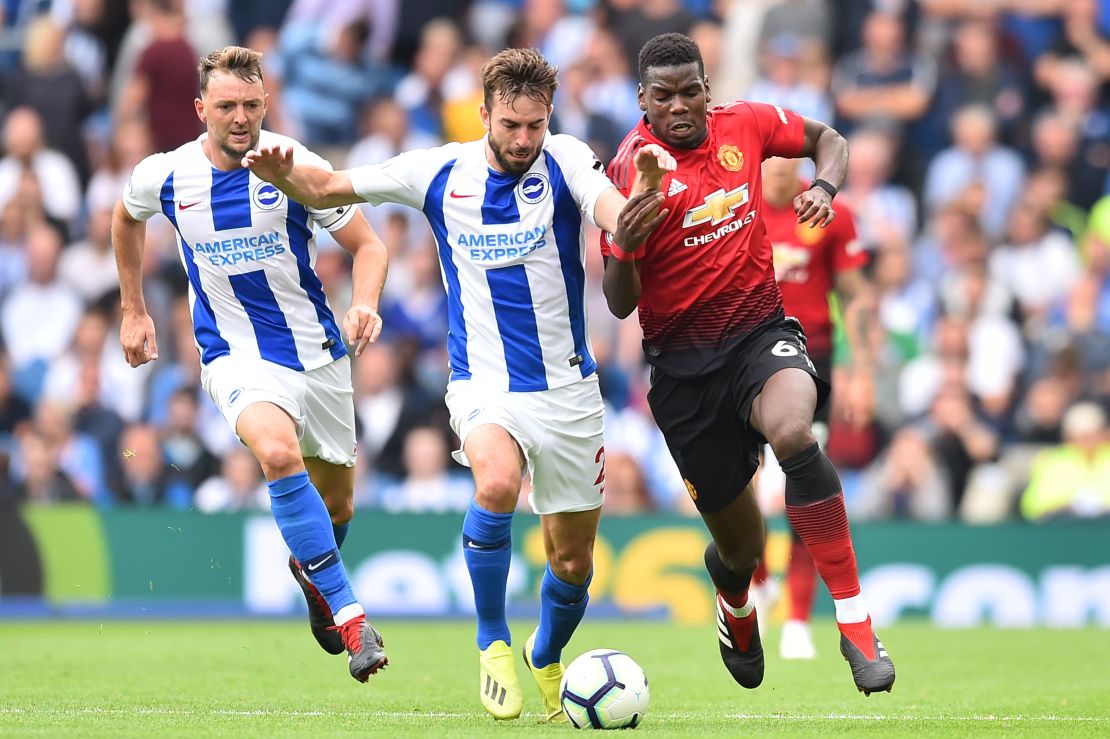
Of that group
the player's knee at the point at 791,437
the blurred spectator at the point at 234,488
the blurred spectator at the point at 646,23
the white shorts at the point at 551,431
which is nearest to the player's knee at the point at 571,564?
the white shorts at the point at 551,431

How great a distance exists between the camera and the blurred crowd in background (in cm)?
1559

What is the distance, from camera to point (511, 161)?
8.12 meters

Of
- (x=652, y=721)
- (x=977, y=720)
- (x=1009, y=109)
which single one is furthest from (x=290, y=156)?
(x=1009, y=109)

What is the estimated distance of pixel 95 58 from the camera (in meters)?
19.2

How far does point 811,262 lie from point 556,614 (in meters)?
3.71

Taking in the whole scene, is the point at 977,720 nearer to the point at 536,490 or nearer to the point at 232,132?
the point at 536,490

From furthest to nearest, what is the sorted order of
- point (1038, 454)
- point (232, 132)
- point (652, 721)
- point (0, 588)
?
point (1038, 454) < point (0, 588) < point (232, 132) < point (652, 721)

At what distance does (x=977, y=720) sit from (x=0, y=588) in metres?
9.21

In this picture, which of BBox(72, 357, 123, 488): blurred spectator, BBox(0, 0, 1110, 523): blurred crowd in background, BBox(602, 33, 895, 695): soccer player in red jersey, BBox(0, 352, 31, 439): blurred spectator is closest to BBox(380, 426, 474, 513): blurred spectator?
BBox(0, 0, 1110, 523): blurred crowd in background

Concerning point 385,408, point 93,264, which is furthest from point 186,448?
point 93,264

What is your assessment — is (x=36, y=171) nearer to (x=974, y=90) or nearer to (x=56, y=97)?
(x=56, y=97)

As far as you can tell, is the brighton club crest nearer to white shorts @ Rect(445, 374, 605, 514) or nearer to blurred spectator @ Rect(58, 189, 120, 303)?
white shorts @ Rect(445, 374, 605, 514)

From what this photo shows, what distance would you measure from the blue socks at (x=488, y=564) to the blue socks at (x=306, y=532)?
0.67m

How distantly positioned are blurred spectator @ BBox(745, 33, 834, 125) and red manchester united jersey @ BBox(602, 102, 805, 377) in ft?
30.8
